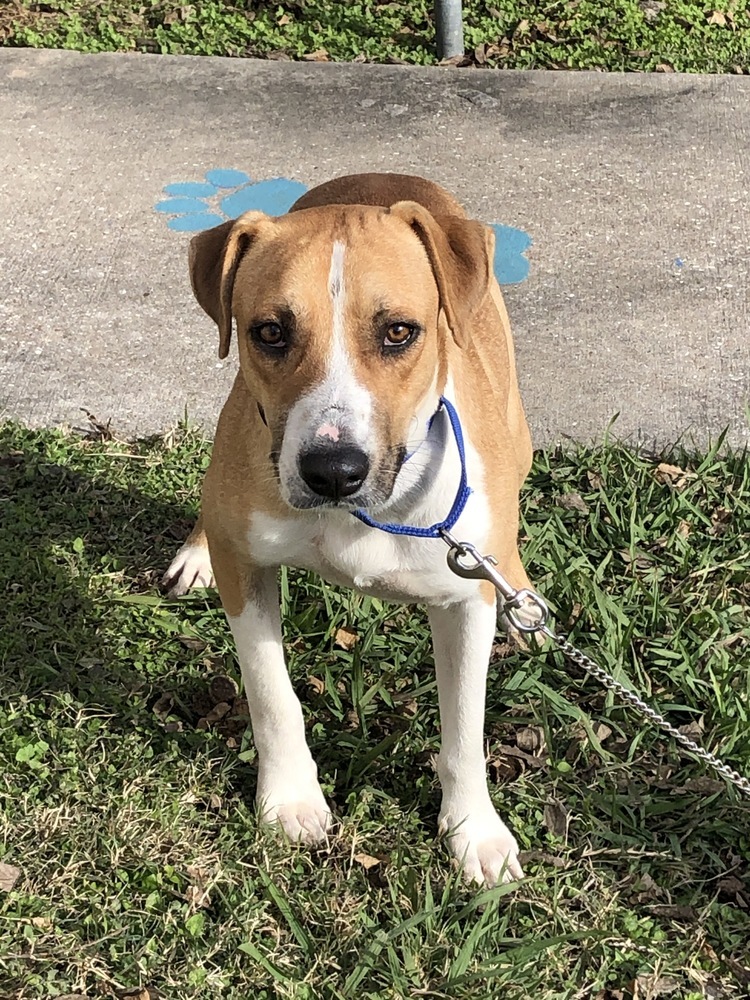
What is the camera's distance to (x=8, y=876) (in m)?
Result: 3.22

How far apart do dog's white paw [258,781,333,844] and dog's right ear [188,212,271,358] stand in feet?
4.33

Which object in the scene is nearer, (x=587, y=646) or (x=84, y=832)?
(x=84, y=832)

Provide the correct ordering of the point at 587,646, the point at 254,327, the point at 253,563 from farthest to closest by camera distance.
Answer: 1. the point at 587,646
2. the point at 253,563
3. the point at 254,327

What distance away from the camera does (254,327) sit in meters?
2.79

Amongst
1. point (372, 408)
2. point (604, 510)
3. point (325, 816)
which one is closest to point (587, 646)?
point (604, 510)

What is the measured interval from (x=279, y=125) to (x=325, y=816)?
15.3 feet

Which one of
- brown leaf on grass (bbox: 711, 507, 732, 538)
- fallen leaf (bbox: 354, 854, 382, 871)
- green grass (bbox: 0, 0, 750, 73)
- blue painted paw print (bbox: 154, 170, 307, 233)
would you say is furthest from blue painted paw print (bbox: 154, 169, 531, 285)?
fallen leaf (bbox: 354, 854, 382, 871)

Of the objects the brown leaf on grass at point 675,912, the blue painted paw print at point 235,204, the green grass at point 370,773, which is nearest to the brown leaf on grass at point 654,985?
the green grass at point 370,773

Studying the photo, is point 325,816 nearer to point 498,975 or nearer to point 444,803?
point 444,803

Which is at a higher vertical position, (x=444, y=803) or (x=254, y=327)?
(x=254, y=327)

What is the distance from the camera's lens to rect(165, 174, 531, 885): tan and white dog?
263 cm

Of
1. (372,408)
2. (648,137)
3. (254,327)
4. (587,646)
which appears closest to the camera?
(372,408)

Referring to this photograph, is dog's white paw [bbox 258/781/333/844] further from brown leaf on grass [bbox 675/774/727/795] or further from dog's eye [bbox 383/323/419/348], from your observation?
dog's eye [bbox 383/323/419/348]

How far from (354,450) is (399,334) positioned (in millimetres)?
362
